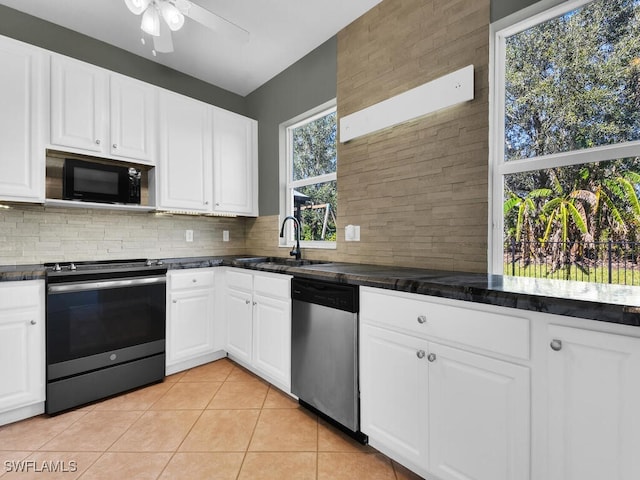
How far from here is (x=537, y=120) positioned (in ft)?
5.52

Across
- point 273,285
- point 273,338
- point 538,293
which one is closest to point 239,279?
point 273,285

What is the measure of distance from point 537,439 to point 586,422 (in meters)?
0.17

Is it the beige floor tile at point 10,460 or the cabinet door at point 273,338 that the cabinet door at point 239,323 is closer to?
the cabinet door at point 273,338

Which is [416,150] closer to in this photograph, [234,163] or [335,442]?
[335,442]

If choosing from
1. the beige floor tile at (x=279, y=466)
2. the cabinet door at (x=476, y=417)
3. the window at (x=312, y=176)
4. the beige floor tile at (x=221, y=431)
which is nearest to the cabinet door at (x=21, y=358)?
the beige floor tile at (x=221, y=431)

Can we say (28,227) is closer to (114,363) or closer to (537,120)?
(114,363)

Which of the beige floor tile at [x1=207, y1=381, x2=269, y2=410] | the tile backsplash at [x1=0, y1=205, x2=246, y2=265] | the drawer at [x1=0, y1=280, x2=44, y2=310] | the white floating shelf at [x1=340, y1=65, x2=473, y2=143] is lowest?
the beige floor tile at [x1=207, y1=381, x2=269, y2=410]

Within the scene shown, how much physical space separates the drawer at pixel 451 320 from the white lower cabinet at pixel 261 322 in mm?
756

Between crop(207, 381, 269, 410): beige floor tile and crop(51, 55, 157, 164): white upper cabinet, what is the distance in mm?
2010

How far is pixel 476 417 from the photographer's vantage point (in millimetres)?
1216

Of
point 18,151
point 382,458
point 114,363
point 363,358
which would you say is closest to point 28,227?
point 18,151

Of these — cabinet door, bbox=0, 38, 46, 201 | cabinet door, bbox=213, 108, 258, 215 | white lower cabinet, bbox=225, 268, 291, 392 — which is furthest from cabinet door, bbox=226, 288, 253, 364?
cabinet door, bbox=0, 38, 46, 201

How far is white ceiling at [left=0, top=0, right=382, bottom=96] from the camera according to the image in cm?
233

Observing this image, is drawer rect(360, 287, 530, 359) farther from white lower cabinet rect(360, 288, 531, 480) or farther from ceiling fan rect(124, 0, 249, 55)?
ceiling fan rect(124, 0, 249, 55)
